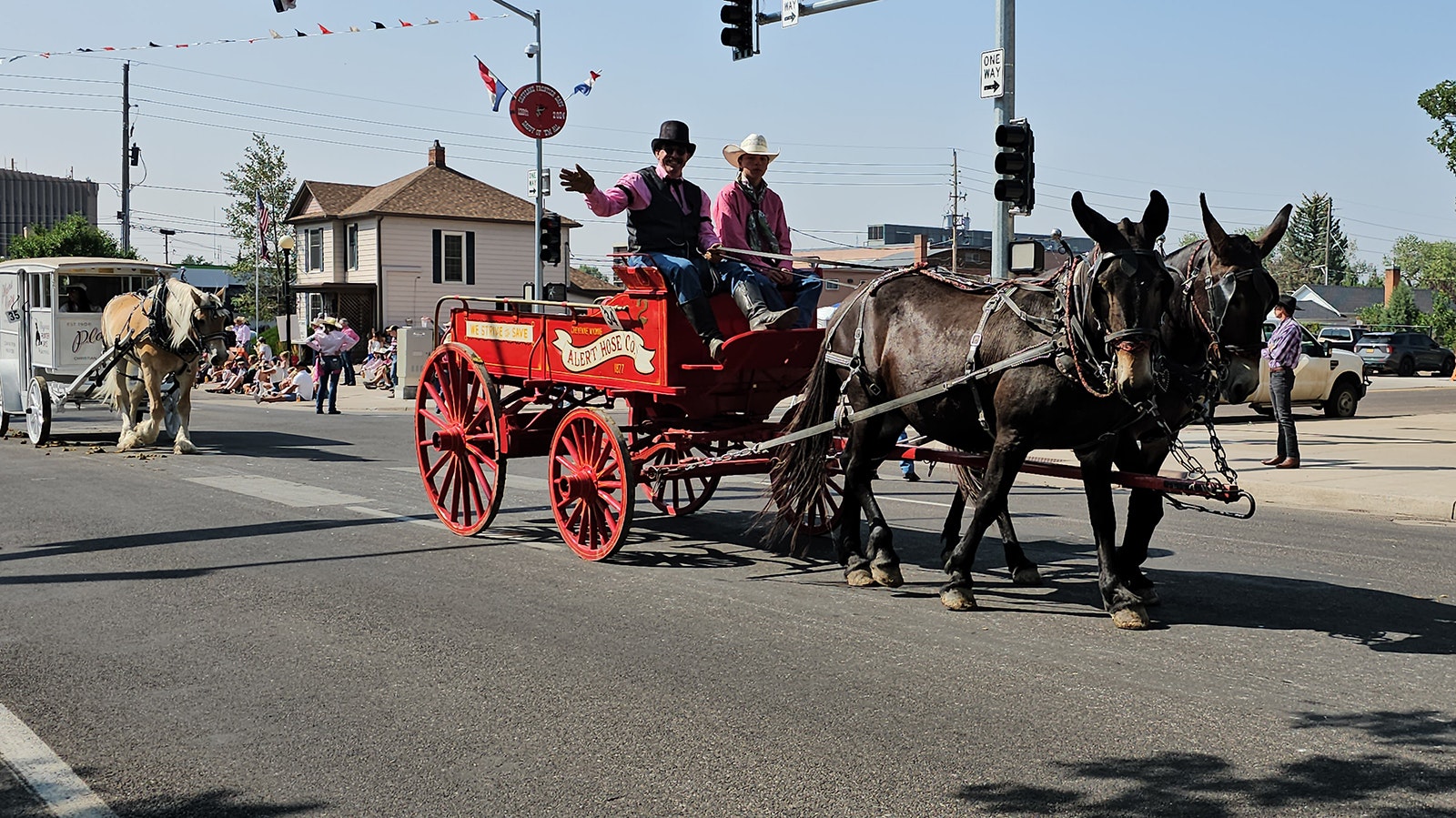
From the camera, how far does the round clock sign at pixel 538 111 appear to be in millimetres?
24219

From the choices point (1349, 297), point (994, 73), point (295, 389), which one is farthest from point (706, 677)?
point (1349, 297)

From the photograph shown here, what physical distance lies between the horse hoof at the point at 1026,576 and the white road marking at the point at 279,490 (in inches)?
248

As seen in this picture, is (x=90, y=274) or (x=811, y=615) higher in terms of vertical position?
(x=90, y=274)

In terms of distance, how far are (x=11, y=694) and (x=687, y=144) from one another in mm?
5441

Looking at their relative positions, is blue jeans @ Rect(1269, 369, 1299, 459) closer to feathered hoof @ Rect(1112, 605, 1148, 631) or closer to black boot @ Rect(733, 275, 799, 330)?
black boot @ Rect(733, 275, 799, 330)

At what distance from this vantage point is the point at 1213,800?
14.0 ft

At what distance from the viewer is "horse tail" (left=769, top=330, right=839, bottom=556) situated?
8164 millimetres

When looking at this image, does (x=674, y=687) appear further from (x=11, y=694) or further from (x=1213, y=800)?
(x=11, y=694)

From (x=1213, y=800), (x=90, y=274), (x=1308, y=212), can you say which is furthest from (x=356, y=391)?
(x=1308, y=212)

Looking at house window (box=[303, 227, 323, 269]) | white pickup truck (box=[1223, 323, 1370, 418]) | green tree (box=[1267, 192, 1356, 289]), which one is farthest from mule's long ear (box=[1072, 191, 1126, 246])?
green tree (box=[1267, 192, 1356, 289])

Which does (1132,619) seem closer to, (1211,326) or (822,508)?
(1211,326)

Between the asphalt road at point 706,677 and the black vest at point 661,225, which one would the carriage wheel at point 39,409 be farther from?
the black vest at point 661,225

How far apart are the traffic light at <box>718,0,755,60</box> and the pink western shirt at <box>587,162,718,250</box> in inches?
372

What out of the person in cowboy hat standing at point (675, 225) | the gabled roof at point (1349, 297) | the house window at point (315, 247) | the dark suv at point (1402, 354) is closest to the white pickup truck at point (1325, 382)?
the person in cowboy hat standing at point (675, 225)
